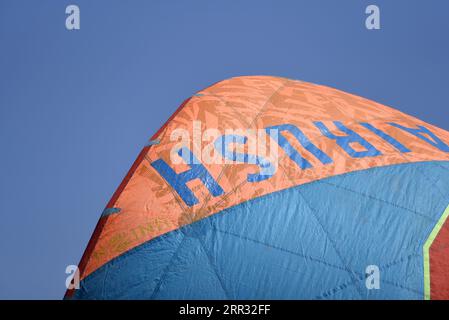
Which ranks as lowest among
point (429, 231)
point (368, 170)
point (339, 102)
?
point (429, 231)

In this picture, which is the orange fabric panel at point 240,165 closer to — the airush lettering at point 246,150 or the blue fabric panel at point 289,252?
the airush lettering at point 246,150

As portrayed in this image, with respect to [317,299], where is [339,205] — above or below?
above

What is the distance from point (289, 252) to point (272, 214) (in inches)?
24.5

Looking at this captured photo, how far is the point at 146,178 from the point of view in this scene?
38.9ft

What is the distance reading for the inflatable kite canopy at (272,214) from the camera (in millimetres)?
10719

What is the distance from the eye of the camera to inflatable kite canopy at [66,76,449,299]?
35.2ft

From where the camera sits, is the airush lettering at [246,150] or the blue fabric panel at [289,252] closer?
the blue fabric panel at [289,252]

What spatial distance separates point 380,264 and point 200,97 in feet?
14.0

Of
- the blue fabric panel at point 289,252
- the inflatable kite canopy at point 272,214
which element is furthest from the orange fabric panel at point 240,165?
the blue fabric panel at point 289,252

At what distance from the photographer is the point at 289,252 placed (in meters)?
10.8

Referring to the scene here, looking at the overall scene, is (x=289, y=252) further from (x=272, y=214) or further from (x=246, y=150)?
(x=246, y=150)

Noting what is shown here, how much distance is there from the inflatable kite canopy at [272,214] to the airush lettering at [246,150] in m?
0.02
